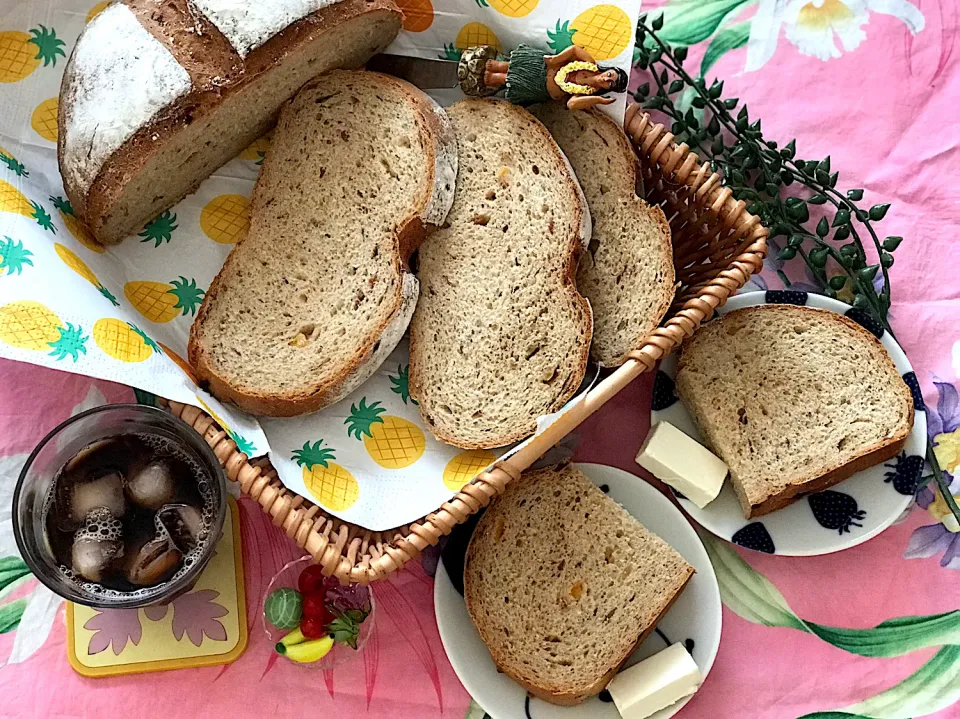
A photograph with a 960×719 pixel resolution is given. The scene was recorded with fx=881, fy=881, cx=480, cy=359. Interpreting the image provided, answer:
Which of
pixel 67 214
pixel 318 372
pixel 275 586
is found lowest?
pixel 275 586

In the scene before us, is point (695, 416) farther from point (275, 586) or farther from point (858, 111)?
point (275, 586)

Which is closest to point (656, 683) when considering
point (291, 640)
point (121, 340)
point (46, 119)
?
point (291, 640)

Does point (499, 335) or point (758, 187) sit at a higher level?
point (758, 187)

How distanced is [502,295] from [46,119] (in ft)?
3.19

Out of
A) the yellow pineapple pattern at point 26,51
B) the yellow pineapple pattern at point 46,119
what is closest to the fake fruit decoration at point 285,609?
the yellow pineapple pattern at point 46,119

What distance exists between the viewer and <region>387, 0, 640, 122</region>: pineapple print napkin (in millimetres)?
1682

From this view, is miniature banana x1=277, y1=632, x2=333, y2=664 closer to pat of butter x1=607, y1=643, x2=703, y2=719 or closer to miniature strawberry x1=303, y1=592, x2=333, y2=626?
miniature strawberry x1=303, y1=592, x2=333, y2=626

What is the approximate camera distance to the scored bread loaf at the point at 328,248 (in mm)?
1662

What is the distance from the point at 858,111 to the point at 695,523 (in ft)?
3.23

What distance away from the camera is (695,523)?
6.13 ft

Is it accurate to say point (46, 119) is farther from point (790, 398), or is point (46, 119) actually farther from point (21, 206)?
point (790, 398)

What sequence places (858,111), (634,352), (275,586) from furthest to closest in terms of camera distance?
(858,111), (275,586), (634,352)

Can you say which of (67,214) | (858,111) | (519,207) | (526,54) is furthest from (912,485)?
(67,214)

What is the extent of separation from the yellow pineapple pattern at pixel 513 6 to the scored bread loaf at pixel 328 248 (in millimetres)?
224
